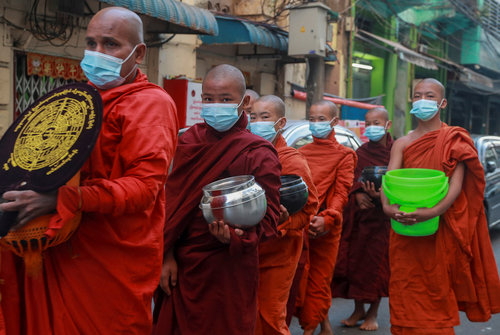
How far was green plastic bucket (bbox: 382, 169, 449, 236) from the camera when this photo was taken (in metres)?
4.11

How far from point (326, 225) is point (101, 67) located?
8.87ft

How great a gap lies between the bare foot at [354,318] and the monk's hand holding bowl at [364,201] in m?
0.95

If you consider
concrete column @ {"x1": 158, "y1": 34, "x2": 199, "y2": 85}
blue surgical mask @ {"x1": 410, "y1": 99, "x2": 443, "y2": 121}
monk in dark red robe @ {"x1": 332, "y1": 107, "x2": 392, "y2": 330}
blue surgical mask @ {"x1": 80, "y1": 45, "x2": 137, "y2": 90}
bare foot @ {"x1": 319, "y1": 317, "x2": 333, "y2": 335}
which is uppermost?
concrete column @ {"x1": 158, "y1": 34, "x2": 199, "y2": 85}

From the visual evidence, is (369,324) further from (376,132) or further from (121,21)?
(121,21)

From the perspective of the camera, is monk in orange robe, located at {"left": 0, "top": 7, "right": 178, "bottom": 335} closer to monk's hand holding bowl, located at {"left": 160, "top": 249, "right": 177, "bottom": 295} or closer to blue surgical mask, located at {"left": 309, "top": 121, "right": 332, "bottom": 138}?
monk's hand holding bowl, located at {"left": 160, "top": 249, "right": 177, "bottom": 295}

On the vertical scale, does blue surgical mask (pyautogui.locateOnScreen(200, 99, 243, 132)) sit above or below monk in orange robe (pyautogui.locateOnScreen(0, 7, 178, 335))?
above

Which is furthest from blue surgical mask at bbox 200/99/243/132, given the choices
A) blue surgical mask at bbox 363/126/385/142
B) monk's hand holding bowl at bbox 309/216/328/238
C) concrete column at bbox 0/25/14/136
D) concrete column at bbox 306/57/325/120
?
concrete column at bbox 306/57/325/120

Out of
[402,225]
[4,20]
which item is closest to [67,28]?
[4,20]

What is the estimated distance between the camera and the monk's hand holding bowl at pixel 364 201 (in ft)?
18.5

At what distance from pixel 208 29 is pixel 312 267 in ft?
17.8

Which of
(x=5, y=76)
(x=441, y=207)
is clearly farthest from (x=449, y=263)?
(x=5, y=76)

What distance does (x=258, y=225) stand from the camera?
2990 mm

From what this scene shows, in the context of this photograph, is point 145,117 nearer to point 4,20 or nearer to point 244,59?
point 4,20

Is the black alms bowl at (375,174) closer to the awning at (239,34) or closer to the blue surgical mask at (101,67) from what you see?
the blue surgical mask at (101,67)
